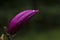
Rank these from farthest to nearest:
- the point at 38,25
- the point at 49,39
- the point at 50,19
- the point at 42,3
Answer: the point at 42,3 < the point at 50,19 < the point at 38,25 < the point at 49,39

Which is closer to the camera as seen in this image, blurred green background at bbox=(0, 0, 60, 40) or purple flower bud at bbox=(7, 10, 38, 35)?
purple flower bud at bbox=(7, 10, 38, 35)

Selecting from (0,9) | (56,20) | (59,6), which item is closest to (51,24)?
(56,20)

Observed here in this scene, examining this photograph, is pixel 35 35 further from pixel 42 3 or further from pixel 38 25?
pixel 42 3

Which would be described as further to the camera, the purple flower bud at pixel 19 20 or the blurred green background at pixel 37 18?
the blurred green background at pixel 37 18

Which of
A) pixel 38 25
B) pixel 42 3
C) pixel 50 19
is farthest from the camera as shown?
pixel 42 3
